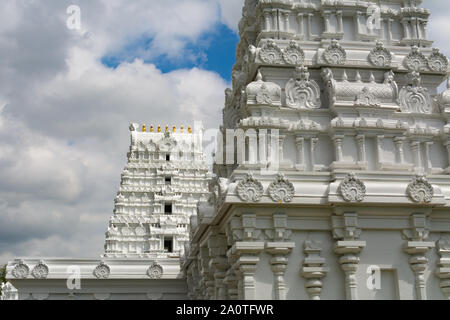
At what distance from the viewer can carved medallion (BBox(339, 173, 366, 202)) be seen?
15328 mm

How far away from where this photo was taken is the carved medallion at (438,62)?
19.0 meters

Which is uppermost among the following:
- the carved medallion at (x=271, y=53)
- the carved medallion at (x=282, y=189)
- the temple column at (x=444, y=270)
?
the carved medallion at (x=271, y=53)

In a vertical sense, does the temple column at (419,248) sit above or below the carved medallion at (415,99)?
below

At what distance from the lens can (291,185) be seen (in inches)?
601

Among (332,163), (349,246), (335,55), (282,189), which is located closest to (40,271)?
(282,189)

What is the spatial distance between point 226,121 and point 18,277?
42.1 feet

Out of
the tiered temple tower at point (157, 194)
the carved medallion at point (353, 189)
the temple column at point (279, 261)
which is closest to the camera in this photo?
the temple column at point (279, 261)

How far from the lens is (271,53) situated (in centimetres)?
1817

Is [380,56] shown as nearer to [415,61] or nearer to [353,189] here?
[415,61]

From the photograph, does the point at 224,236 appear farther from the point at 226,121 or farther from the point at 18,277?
the point at 18,277

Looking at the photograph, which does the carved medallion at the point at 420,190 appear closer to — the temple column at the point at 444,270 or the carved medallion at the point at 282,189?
the temple column at the point at 444,270

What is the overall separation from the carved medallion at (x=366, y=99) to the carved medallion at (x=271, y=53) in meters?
2.89

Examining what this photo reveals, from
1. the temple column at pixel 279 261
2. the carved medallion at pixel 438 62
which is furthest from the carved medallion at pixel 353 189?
the carved medallion at pixel 438 62
